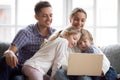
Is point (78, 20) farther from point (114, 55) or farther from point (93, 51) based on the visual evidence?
point (114, 55)

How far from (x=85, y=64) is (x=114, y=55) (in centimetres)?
73

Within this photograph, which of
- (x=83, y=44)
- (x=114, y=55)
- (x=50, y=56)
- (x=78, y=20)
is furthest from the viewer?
(x=114, y=55)

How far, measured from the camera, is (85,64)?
2.00 m

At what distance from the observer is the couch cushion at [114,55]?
2.61 metres

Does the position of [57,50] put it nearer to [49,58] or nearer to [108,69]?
[49,58]

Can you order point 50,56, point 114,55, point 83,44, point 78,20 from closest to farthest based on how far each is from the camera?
point 50,56 < point 83,44 < point 78,20 < point 114,55

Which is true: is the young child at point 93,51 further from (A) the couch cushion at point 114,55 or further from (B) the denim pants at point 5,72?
(B) the denim pants at point 5,72

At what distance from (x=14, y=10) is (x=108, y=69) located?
1520 mm

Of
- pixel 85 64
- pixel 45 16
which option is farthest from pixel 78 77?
pixel 45 16

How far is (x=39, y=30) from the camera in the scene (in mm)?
2482

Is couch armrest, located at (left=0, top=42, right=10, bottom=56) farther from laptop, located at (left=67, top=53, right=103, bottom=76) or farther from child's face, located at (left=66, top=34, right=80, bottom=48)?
laptop, located at (left=67, top=53, right=103, bottom=76)

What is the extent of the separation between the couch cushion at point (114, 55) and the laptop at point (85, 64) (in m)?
0.61

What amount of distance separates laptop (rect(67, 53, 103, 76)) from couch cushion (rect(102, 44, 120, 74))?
61 centimetres

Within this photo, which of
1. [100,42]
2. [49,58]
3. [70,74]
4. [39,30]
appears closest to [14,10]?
[39,30]
